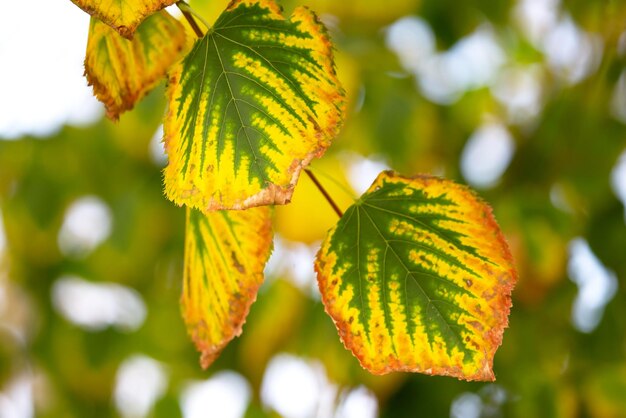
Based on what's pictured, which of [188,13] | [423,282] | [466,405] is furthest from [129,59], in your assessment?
[466,405]

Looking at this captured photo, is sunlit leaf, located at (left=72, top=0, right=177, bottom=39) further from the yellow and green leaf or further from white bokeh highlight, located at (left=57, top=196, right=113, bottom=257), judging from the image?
white bokeh highlight, located at (left=57, top=196, right=113, bottom=257)

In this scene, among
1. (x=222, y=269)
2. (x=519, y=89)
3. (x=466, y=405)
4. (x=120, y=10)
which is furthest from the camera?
(x=519, y=89)

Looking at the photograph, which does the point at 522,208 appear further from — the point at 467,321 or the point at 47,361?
the point at 47,361

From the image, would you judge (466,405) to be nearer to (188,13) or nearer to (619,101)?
(619,101)

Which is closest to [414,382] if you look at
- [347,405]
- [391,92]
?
[347,405]

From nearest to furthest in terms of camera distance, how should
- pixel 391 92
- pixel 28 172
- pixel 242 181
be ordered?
1. pixel 242 181
2. pixel 391 92
3. pixel 28 172

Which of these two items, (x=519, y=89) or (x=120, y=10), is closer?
(x=120, y=10)

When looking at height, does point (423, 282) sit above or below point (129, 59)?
below
